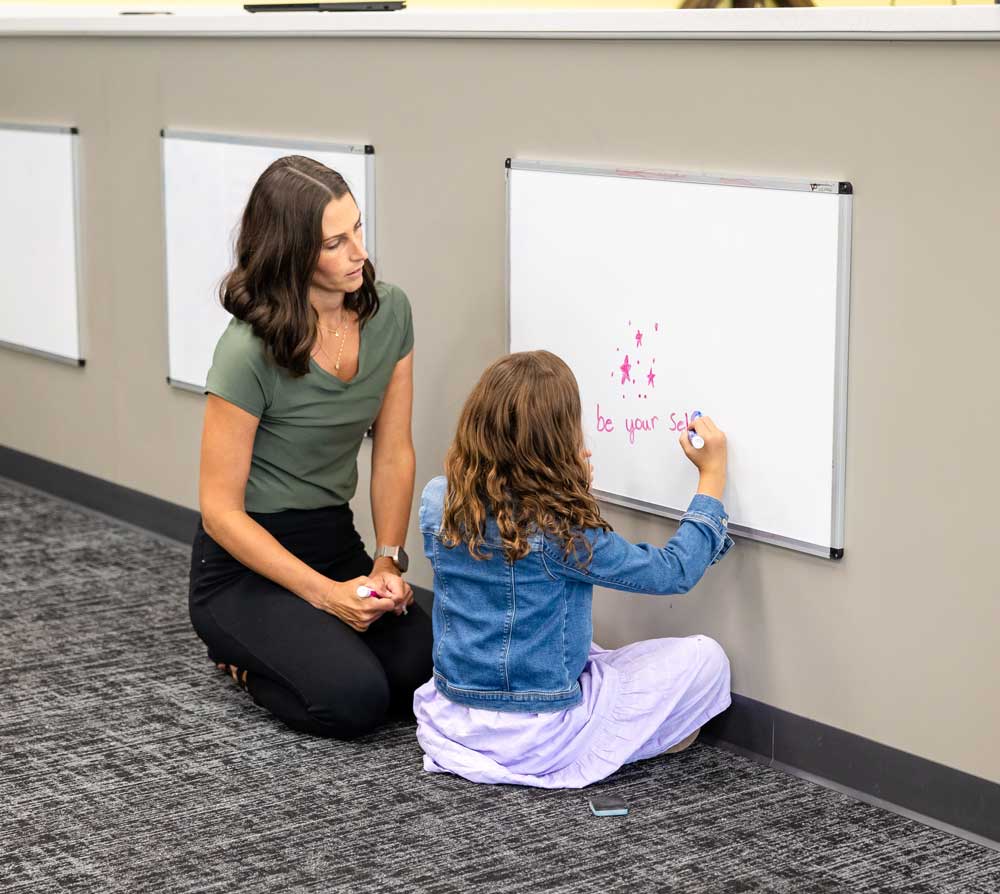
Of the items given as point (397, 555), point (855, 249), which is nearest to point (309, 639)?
point (397, 555)

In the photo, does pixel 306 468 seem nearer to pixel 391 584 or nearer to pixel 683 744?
pixel 391 584

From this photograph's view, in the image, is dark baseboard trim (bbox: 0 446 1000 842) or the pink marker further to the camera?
the pink marker

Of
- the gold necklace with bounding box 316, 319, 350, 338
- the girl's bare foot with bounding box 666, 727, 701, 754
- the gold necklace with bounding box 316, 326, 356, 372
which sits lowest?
the girl's bare foot with bounding box 666, 727, 701, 754

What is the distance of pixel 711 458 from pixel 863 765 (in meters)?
0.54

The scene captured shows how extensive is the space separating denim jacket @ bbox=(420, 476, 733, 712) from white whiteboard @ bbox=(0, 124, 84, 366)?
196cm

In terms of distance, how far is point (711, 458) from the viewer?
8.12 feet

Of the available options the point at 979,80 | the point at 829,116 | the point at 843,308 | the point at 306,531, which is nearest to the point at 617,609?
the point at 306,531

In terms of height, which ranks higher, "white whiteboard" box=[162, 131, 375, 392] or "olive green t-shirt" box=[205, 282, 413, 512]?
"white whiteboard" box=[162, 131, 375, 392]

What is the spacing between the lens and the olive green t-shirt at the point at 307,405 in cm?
263

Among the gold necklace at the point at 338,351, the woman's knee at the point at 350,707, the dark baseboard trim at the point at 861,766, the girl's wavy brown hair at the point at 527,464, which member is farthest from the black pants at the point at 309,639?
the dark baseboard trim at the point at 861,766

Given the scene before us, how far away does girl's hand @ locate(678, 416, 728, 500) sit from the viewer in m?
2.46

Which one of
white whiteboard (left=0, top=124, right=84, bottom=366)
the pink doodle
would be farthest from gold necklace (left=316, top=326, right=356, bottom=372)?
white whiteboard (left=0, top=124, right=84, bottom=366)

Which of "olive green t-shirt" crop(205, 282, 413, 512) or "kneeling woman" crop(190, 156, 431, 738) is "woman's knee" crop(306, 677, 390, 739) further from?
"olive green t-shirt" crop(205, 282, 413, 512)

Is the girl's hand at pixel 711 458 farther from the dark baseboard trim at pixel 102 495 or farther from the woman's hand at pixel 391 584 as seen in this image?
the dark baseboard trim at pixel 102 495
